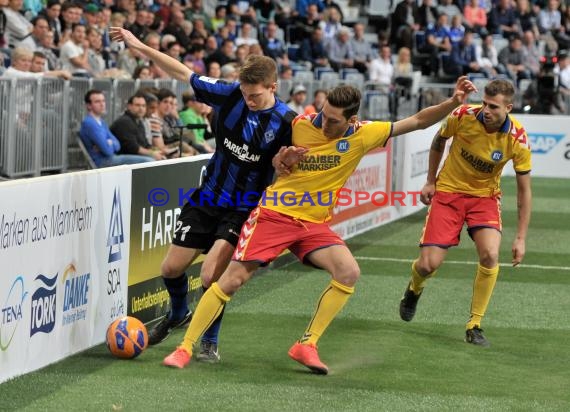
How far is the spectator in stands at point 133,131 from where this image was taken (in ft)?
48.4

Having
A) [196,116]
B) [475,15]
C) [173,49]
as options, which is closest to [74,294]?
[196,116]

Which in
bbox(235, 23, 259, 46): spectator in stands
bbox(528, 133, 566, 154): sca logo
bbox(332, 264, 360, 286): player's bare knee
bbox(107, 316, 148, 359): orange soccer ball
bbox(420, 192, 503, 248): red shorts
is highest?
bbox(235, 23, 259, 46): spectator in stands

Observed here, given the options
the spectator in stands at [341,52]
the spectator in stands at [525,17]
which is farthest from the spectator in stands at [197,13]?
the spectator in stands at [525,17]

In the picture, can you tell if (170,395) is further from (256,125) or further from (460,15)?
(460,15)

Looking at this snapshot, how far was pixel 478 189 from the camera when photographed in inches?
370

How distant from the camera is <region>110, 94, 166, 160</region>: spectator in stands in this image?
14758 mm


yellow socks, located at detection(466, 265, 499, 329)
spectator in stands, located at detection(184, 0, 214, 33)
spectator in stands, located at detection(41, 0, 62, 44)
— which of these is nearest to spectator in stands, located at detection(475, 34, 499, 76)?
spectator in stands, located at detection(184, 0, 214, 33)

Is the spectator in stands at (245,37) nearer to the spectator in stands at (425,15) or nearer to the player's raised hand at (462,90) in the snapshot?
the spectator in stands at (425,15)

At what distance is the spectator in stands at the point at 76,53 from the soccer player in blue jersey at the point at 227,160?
29.9 ft

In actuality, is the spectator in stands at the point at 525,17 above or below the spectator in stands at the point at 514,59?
above

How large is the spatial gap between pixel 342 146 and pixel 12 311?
2315 millimetres

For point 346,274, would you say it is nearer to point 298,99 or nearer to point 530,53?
point 298,99

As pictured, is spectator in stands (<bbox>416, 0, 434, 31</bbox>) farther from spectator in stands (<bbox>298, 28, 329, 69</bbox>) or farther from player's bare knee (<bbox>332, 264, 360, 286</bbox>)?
player's bare knee (<bbox>332, 264, 360, 286</bbox>)

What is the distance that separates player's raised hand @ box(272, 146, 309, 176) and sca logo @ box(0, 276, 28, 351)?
1.75 metres
